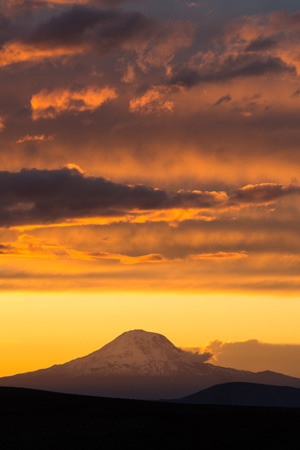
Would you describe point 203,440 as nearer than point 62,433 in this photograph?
Yes

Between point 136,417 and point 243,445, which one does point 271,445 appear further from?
point 136,417

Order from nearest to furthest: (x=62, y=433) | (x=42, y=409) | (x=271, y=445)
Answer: (x=271, y=445)
(x=62, y=433)
(x=42, y=409)

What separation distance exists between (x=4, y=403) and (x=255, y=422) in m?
42.7

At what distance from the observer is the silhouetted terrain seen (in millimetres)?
88188

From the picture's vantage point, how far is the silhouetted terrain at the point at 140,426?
3472 inches

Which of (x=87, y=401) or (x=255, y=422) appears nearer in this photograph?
(x=255, y=422)

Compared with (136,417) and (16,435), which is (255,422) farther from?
(16,435)

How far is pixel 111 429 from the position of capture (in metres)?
96.4

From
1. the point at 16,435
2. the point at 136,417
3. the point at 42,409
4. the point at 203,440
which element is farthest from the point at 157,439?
the point at 42,409

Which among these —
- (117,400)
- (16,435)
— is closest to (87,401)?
(117,400)

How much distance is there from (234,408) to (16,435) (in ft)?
99.0

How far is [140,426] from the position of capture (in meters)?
96.9

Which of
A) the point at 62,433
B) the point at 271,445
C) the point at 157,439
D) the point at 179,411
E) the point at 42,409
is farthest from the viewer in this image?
the point at 42,409

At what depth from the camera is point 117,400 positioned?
118 m
